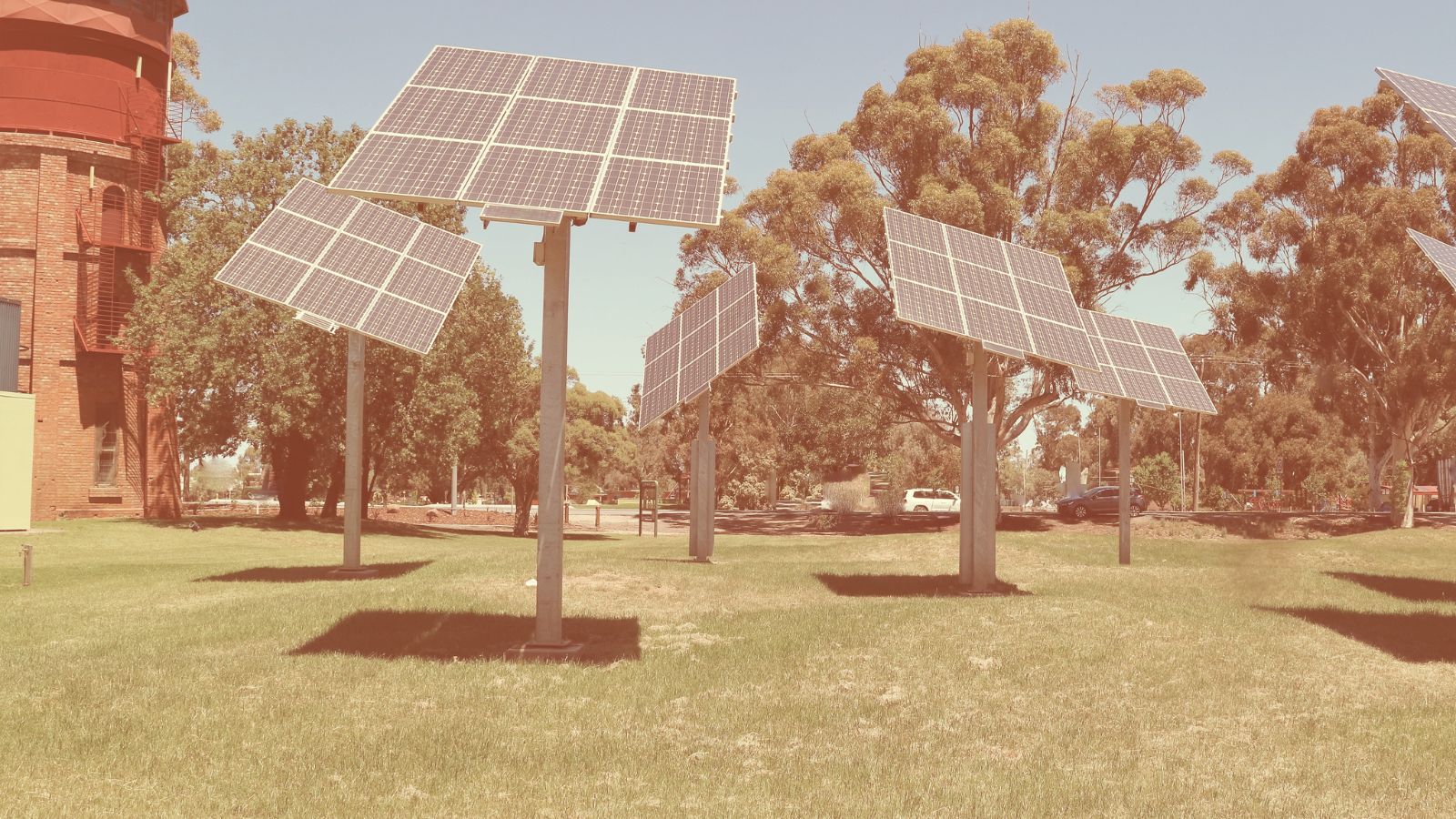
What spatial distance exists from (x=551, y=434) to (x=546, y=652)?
256 cm

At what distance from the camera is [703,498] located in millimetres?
28516

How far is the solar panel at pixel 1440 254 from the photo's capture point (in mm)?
18562

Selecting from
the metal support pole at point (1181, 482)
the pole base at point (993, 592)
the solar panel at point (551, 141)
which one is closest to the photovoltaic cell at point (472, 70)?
the solar panel at point (551, 141)

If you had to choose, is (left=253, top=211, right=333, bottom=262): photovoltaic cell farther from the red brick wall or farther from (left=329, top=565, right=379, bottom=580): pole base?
the red brick wall

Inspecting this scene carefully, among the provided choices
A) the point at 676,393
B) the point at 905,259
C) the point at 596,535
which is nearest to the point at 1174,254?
the point at 596,535

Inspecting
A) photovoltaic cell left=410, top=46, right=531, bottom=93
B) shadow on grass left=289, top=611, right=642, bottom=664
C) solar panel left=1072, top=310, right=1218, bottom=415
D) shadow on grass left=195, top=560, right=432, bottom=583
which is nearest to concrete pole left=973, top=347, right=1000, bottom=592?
shadow on grass left=289, top=611, right=642, bottom=664

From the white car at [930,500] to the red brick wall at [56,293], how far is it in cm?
6028

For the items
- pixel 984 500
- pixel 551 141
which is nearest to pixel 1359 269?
pixel 984 500

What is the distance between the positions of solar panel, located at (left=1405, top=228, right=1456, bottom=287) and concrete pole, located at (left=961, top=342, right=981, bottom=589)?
284 inches

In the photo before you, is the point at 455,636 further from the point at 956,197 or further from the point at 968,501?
the point at 956,197

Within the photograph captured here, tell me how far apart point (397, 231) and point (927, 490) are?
76.9m

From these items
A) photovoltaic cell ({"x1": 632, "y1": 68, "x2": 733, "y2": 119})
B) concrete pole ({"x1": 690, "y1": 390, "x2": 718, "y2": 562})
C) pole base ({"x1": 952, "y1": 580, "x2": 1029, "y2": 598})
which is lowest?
pole base ({"x1": 952, "y1": 580, "x2": 1029, "y2": 598})

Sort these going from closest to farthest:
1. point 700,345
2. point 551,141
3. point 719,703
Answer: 1. point 719,703
2. point 551,141
3. point 700,345

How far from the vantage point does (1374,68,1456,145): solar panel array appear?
16.7 m
